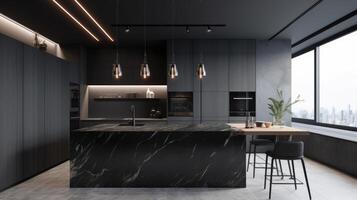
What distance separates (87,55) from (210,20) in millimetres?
3881

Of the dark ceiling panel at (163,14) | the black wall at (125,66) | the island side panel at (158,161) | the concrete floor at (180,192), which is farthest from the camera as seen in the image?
the black wall at (125,66)

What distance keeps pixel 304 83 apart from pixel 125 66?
16.3 ft

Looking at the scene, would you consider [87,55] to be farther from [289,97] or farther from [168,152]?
[289,97]

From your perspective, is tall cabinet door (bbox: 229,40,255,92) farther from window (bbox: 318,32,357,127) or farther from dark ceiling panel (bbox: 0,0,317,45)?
window (bbox: 318,32,357,127)

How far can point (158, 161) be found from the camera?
169 inches

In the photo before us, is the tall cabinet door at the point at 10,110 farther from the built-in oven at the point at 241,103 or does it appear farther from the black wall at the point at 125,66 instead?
the built-in oven at the point at 241,103

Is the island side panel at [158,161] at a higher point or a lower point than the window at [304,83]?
lower

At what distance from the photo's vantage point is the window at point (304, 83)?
7623 mm

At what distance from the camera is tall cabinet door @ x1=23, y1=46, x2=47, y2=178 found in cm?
464

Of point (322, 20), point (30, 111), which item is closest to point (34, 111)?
point (30, 111)

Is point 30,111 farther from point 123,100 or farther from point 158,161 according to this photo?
point 123,100

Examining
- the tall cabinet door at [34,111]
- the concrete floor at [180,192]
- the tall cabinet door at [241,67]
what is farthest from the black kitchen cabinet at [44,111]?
the tall cabinet door at [241,67]

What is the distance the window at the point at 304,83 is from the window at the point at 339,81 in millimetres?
409

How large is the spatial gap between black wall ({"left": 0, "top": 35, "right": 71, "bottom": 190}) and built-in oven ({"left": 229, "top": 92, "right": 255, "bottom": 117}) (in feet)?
12.8
